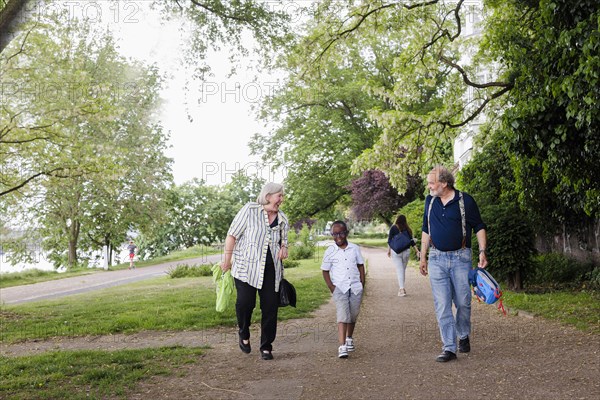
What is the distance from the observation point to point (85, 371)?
20.4ft

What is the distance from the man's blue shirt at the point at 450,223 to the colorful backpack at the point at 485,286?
14.2 inches

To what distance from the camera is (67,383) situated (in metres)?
5.80

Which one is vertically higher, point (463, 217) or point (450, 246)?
point (463, 217)

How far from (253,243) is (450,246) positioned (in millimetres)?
2198

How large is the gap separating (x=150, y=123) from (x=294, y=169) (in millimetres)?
8830

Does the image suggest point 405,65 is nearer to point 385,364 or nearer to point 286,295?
point 286,295

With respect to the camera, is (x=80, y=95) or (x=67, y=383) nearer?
(x=67, y=383)

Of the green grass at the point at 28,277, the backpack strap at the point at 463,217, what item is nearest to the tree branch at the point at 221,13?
the backpack strap at the point at 463,217

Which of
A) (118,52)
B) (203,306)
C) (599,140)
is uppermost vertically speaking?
(118,52)

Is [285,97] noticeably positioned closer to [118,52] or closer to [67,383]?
[118,52]

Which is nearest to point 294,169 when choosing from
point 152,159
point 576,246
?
point 152,159

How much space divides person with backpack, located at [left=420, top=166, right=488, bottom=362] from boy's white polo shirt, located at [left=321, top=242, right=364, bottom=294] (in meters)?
0.85

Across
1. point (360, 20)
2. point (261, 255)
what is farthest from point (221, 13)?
point (261, 255)

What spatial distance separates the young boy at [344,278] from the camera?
682cm
